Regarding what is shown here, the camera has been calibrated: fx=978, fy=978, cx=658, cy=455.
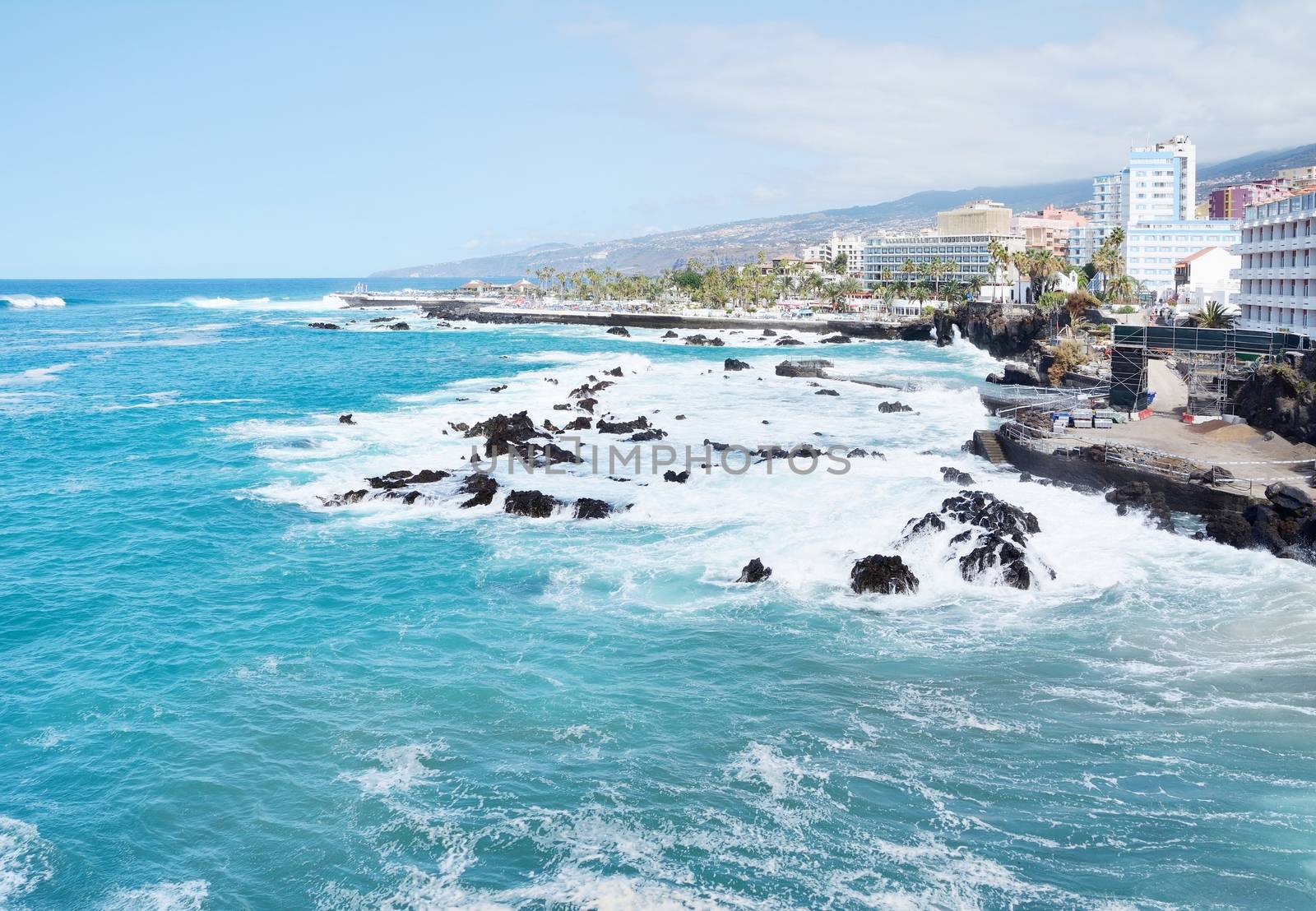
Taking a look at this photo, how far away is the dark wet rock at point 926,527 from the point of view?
24016mm

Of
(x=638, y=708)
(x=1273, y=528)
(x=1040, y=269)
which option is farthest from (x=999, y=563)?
(x=1040, y=269)

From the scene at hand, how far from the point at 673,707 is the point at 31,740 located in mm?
10712

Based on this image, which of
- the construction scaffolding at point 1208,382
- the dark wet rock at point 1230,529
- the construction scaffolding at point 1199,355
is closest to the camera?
the dark wet rock at point 1230,529

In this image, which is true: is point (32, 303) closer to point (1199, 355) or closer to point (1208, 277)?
point (1208, 277)

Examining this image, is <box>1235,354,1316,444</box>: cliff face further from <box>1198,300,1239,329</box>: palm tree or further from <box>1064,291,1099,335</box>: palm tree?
<box>1064,291,1099,335</box>: palm tree

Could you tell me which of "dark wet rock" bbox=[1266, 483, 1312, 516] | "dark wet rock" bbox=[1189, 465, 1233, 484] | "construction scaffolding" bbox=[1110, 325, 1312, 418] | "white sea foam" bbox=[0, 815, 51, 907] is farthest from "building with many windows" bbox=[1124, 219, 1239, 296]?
"white sea foam" bbox=[0, 815, 51, 907]

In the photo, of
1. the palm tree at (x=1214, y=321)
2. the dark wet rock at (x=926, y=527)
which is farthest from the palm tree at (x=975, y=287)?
the dark wet rock at (x=926, y=527)

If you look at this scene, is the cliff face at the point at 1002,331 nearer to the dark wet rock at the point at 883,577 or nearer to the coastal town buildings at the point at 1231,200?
the dark wet rock at the point at 883,577

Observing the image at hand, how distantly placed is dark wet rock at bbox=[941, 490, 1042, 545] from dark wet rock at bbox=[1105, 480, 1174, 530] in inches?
130

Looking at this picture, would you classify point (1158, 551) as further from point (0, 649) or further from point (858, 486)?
point (0, 649)

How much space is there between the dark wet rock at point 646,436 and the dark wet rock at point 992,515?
16.2 meters

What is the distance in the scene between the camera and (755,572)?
74.0 ft

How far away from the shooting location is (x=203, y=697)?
17.5 metres

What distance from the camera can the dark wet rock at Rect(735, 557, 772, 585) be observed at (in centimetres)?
2253
